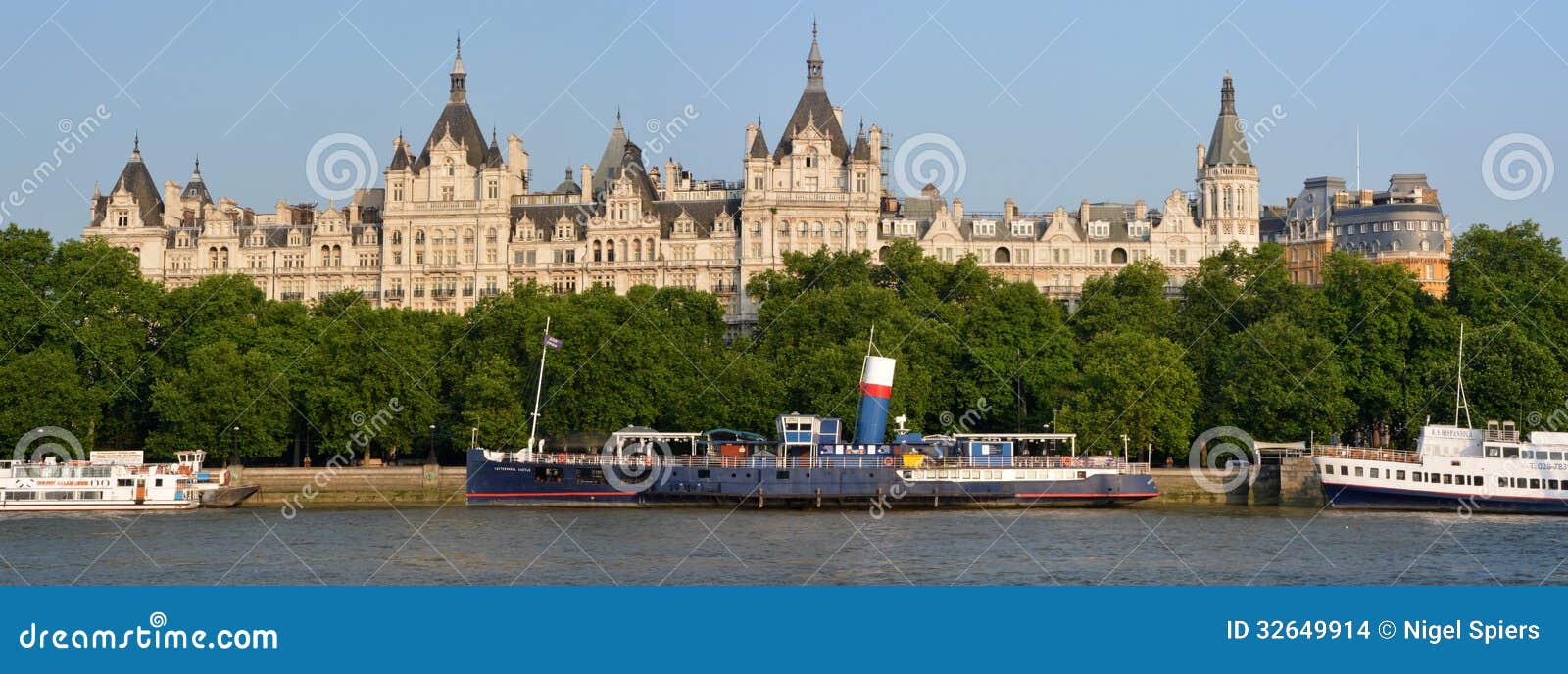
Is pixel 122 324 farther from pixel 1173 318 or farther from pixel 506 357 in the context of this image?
pixel 1173 318

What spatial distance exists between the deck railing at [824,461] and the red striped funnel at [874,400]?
2.57m

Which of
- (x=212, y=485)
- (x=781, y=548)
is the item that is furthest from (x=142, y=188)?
(x=781, y=548)

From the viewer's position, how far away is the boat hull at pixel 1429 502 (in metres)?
79.0

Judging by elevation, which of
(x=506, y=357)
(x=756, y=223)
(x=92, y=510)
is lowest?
(x=92, y=510)

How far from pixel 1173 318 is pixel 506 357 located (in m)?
31.1

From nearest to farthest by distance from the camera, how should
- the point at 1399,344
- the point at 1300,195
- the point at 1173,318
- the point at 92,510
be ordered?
the point at 92,510, the point at 1399,344, the point at 1173,318, the point at 1300,195

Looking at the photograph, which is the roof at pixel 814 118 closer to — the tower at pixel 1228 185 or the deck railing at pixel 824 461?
the tower at pixel 1228 185

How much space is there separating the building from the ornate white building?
1301cm

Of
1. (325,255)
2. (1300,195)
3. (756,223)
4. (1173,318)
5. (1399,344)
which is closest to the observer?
(1399,344)

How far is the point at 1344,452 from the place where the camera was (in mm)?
82812

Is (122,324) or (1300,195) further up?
(1300,195)

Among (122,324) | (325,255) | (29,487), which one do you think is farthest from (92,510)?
(325,255)

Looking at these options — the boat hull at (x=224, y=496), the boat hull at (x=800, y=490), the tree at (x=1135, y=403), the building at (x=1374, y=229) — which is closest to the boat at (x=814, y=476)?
the boat hull at (x=800, y=490)

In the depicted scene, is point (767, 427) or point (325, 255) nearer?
point (767, 427)
